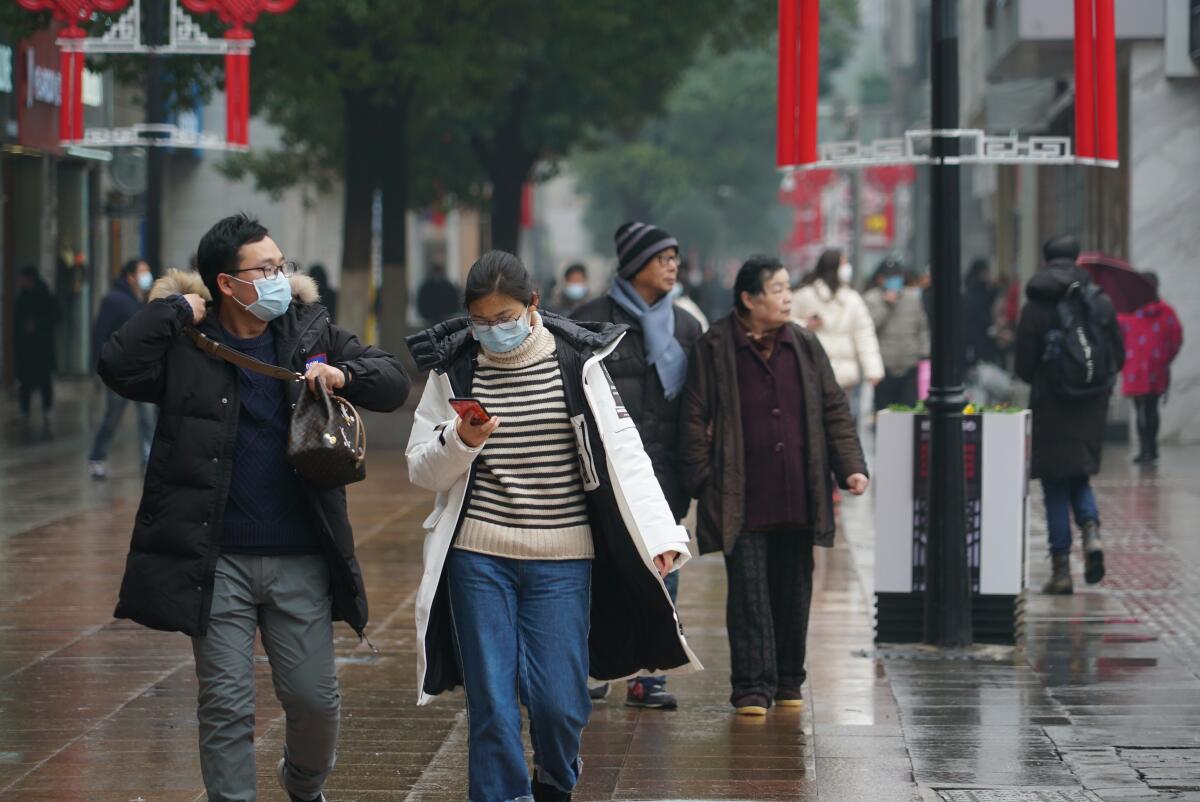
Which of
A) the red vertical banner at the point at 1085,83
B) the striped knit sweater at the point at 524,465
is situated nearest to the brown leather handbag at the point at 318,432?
the striped knit sweater at the point at 524,465

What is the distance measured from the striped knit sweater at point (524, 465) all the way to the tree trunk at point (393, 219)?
1775 cm

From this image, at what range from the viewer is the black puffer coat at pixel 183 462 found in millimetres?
5152

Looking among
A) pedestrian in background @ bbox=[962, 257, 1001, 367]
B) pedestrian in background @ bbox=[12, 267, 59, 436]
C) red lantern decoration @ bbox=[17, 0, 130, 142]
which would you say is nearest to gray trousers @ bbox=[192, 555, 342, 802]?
red lantern decoration @ bbox=[17, 0, 130, 142]

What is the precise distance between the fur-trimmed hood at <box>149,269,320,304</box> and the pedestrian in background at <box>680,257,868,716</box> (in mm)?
2436

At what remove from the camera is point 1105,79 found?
8555mm

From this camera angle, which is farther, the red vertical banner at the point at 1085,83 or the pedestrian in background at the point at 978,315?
the pedestrian in background at the point at 978,315

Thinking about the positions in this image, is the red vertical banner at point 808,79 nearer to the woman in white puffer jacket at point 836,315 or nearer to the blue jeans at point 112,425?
the woman in white puffer jacket at point 836,315

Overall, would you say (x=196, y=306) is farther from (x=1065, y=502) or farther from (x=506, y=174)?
(x=506, y=174)

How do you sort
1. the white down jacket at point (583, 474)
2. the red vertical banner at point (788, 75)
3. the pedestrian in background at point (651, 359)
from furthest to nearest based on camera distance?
the red vertical banner at point (788, 75), the pedestrian in background at point (651, 359), the white down jacket at point (583, 474)

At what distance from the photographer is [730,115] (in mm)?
69250

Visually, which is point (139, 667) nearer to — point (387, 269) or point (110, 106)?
point (387, 269)

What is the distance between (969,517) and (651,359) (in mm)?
1820

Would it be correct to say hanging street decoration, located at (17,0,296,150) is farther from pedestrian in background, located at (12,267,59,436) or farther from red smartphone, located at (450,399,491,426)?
red smartphone, located at (450,399,491,426)

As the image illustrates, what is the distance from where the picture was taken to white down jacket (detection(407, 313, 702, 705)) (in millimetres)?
5516
